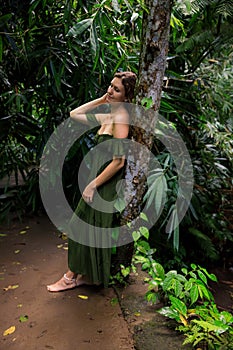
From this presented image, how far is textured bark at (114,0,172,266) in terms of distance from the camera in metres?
1.70

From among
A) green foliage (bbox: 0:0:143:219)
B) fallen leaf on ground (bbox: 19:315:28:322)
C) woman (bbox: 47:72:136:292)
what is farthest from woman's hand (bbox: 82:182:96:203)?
green foliage (bbox: 0:0:143:219)

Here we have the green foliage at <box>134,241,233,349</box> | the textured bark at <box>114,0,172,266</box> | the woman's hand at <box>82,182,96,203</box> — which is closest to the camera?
the green foliage at <box>134,241,233,349</box>

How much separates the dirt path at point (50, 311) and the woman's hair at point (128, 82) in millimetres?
1108

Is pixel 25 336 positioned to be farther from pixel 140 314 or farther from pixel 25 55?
pixel 25 55

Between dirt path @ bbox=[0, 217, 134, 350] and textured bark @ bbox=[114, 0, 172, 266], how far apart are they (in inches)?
15.2

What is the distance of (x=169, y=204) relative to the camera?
9.26ft

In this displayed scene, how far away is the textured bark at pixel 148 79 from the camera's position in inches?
67.1

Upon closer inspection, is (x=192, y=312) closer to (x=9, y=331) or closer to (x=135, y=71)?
(x=9, y=331)

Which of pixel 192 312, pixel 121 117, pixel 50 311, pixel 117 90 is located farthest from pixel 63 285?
pixel 117 90

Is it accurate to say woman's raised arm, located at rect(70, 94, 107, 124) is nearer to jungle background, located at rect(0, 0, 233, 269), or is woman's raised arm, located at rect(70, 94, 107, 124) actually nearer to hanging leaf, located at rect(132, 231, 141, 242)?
jungle background, located at rect(0, 0, 233, 269)

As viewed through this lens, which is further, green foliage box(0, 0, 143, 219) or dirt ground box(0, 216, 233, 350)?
green foliage box(0, 0, 143, 219)

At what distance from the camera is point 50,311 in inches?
73.2

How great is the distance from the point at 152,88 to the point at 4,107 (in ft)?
5.24

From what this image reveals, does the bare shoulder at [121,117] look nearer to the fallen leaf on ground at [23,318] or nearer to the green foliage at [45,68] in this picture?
the green foliage at [45,68]
